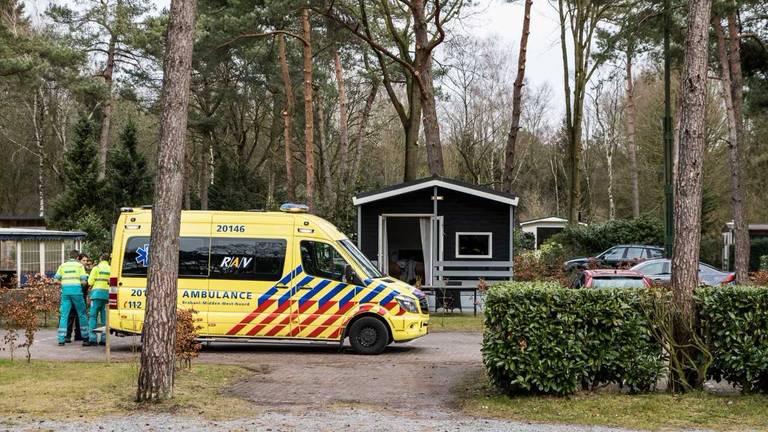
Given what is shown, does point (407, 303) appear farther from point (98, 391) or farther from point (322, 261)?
point (98, 391)

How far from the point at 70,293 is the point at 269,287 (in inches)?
164

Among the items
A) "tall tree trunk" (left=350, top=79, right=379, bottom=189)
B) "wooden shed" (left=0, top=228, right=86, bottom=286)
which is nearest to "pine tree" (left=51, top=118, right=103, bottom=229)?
"wooden shed" (left=0, top=228, right=86, bottom=286)

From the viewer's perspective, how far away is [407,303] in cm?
1512

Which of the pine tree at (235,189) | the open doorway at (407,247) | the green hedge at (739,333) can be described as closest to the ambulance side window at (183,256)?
the green hedge at (739,333)

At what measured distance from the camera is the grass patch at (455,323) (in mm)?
19953

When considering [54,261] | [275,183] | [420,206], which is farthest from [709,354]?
[275,183]

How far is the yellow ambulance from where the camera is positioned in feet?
49.1

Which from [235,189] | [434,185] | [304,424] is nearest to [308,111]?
[434,185]

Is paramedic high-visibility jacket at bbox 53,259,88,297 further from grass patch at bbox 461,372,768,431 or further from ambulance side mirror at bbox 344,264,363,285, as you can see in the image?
grass patch at bbox 461,372,768,431

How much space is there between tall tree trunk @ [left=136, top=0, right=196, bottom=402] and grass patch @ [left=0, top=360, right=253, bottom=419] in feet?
1.25

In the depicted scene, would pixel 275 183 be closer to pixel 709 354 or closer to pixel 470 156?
pixel 470 156

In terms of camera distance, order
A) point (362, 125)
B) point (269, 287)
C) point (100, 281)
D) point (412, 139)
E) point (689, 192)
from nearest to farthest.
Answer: point (689, 192), point (269, 287), point (100, 281), point (412, 139), point (362, 125)

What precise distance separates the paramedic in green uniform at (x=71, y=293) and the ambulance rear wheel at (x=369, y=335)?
5.12 metres

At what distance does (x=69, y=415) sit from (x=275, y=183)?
160 feet
